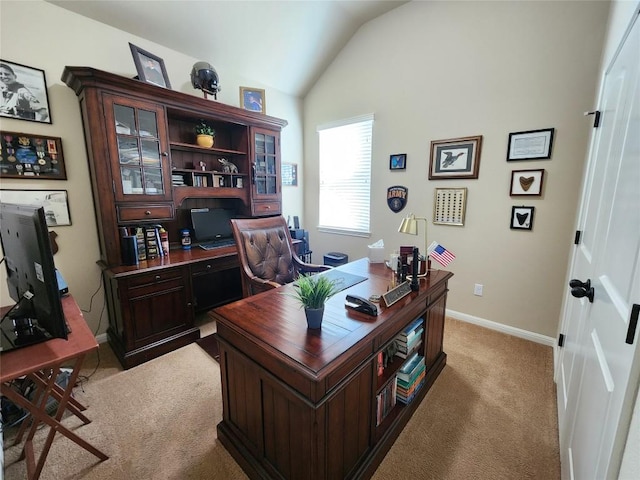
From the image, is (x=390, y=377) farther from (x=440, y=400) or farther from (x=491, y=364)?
(x=491, y=364)

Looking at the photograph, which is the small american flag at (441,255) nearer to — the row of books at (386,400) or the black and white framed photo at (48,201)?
the row of books at (386,400)

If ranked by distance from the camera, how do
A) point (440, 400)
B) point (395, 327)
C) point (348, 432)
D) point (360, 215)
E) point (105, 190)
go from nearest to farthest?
point (348, 432)
point (395, 327)
point (440, 400)
point (105, 190)
point (360, 215)

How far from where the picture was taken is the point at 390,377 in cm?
145

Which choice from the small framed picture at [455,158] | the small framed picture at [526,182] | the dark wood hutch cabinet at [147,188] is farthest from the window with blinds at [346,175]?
the small framed picture at [526,182]

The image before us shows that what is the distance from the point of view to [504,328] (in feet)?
8.57

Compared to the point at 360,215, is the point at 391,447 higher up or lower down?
lower down

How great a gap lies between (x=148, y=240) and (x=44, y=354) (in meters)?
1.48

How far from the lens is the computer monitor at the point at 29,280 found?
922 millimetres

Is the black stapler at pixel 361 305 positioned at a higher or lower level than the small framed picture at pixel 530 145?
lower

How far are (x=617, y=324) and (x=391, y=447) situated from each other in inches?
46.8

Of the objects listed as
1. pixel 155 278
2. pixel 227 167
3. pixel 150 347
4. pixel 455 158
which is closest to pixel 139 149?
pixel 227 167

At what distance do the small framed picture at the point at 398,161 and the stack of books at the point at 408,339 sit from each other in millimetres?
1919

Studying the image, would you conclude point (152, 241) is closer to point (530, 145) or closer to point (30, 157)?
point (30, 157)

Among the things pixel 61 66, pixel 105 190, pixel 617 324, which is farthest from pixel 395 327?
pixel 61 66
